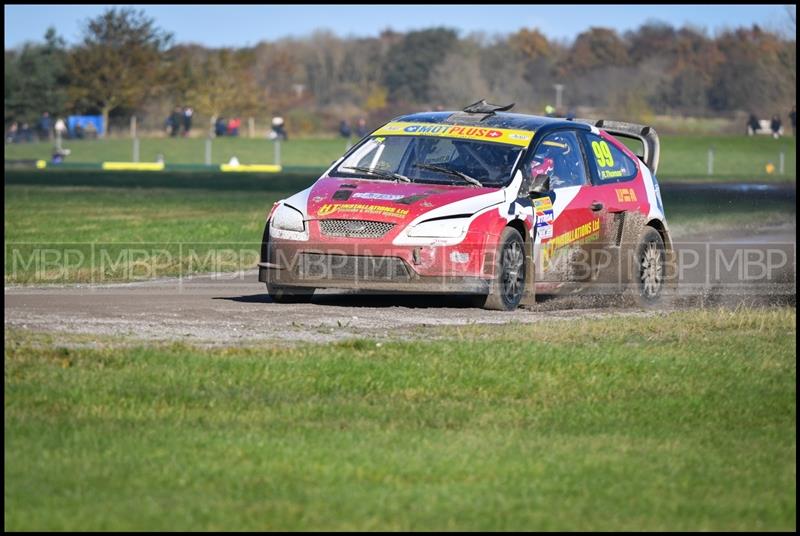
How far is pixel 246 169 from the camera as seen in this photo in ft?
164

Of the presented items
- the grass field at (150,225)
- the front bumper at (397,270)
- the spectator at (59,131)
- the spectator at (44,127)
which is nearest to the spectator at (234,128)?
the spectator at (59,131)

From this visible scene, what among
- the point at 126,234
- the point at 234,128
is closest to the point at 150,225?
the point at 126,234

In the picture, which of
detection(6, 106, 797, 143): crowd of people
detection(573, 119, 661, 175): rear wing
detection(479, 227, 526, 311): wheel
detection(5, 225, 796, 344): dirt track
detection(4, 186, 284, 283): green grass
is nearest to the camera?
detection(5, 225, 796, 344): dirt track

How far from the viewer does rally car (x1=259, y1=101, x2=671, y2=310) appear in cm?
1080

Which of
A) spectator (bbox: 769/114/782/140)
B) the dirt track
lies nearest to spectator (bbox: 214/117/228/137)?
spectator (bbox: 769/114/782/140)

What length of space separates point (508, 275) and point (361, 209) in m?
1.26

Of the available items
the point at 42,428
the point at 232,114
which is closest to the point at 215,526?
the point at 42,428

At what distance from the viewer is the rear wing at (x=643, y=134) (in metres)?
13.6

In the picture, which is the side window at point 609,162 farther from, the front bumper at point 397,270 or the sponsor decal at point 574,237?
the front bumper at point 397,270

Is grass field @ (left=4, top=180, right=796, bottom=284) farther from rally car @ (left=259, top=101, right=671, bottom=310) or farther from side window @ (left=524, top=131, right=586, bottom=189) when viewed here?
side window @ (left=524, top=131, right=586, bottom=189)

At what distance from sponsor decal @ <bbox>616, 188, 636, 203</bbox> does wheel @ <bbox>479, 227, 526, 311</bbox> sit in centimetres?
164

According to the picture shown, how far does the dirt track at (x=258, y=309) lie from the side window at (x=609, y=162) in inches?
44.6

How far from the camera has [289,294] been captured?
11.6 meters

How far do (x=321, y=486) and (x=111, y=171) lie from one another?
135 ft
